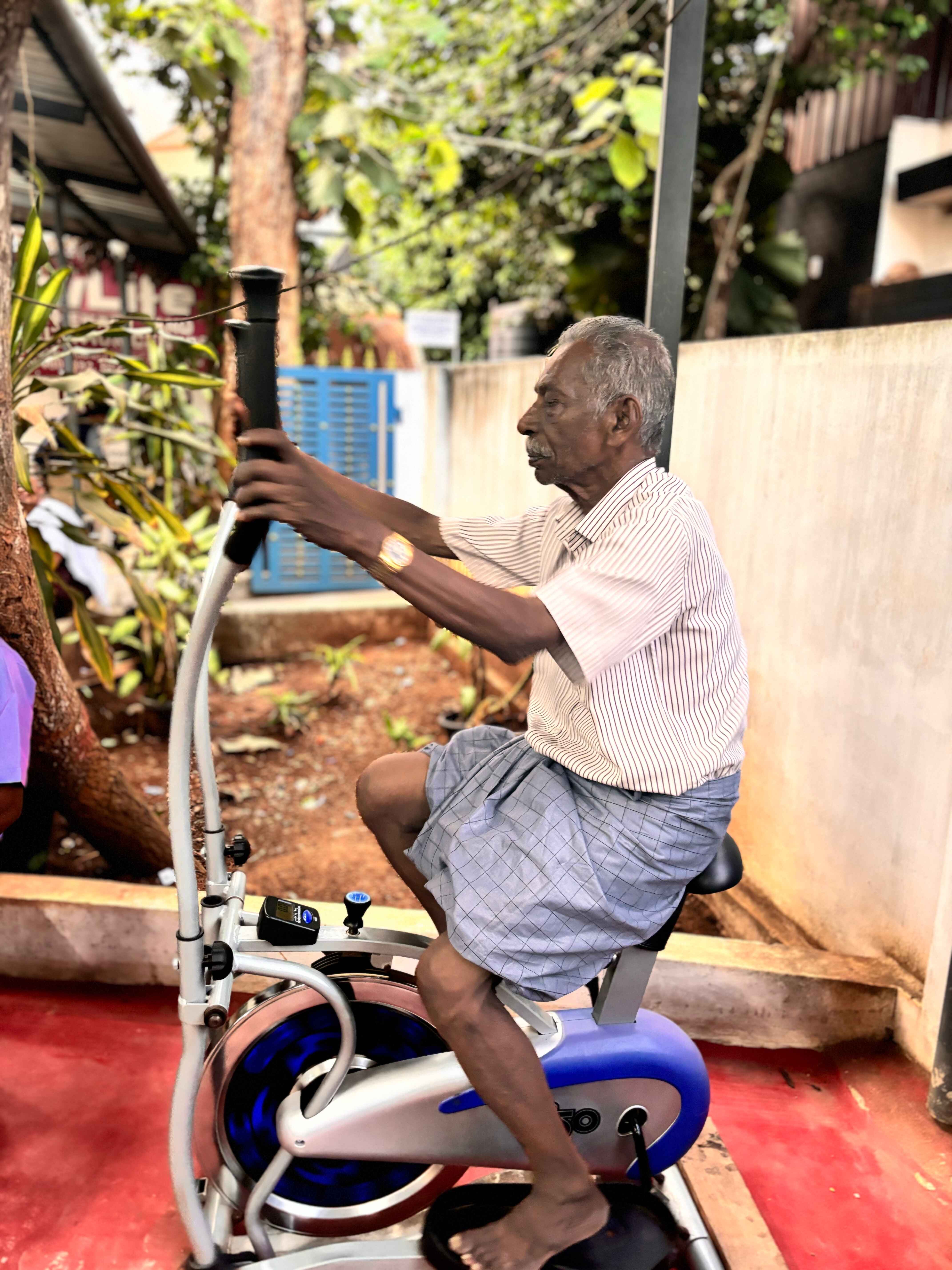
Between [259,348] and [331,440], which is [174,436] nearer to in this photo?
[259,348]

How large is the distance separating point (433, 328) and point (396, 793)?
5.76 m

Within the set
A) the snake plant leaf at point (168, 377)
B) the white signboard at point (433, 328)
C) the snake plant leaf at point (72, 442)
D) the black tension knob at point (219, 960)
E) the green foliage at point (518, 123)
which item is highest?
the green foliage at point (518, 123)

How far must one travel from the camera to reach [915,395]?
2.31 metres

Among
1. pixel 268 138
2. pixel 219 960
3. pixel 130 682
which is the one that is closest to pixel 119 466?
pixel 130 682

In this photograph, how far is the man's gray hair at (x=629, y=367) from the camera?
5.03 ft

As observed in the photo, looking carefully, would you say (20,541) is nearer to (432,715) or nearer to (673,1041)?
(673,1041)

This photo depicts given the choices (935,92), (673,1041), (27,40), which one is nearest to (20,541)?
(673,1041)

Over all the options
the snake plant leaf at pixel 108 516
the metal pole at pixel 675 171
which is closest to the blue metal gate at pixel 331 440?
the snake plant leaf at pixel 108 516

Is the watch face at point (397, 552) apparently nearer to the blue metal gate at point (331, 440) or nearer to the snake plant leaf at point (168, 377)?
the snake plant leaf at point (168, 377)

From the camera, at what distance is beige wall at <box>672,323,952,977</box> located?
225 cm

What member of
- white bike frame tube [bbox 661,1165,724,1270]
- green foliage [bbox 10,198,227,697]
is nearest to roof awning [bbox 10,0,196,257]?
green foliage [bbox 10,198,227,697]

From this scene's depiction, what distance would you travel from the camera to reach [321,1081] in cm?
169

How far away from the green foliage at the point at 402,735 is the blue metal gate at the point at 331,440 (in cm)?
232

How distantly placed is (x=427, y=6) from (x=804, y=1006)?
31.0ft
